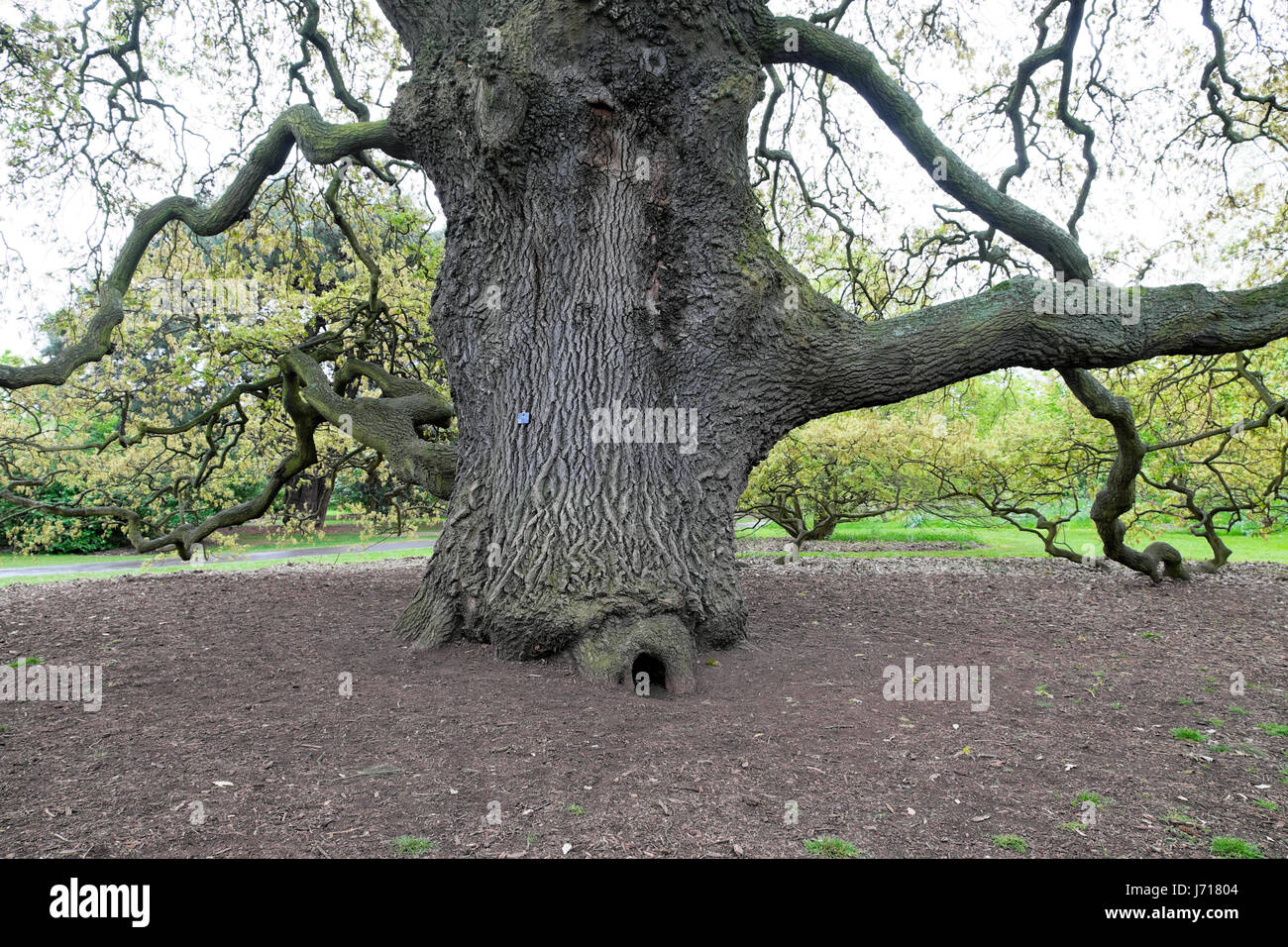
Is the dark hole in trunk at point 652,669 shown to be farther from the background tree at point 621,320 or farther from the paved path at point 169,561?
the paved path at point 169,561

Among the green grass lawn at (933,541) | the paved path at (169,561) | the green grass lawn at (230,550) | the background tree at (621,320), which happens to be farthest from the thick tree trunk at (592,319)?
the green grass lawn at (933,541)

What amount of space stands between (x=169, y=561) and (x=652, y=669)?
48.0 feet

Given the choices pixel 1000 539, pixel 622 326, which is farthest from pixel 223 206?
pixel 1000 539

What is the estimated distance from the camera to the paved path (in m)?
13.4

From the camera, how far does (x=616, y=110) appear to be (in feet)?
15.4

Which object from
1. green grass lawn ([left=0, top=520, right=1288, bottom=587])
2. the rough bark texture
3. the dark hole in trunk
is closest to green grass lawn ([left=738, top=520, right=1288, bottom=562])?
green grass lawn ([left=0, top=520, right=1288, bottom=587])

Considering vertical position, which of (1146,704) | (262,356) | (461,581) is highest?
(262,356)

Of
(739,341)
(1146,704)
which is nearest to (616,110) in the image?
(739,341)

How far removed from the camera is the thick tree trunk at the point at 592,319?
4.55 meters

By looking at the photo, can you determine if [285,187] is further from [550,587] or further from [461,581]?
[550,587]

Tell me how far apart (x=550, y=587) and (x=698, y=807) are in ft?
6.31

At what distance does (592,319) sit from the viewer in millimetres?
4914

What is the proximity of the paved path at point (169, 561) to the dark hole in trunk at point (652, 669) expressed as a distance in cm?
815

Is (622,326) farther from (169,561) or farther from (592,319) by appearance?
(169,561)
